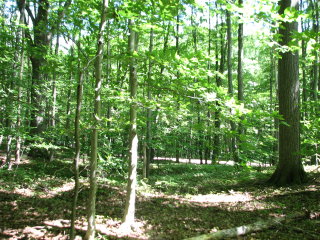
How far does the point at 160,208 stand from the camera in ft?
23.1

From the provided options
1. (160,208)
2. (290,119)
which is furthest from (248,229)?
(290,119)

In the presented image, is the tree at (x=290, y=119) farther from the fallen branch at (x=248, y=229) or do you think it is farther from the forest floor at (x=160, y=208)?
the fallen branch at (x=248, y=229)

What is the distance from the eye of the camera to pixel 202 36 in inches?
858

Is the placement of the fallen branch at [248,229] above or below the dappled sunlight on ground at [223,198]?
above

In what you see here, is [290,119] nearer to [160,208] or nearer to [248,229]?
[248,229]

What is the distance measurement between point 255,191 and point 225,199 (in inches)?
50.3

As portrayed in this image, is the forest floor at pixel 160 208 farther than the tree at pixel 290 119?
No

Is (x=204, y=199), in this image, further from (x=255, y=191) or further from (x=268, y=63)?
(x=268, y=63)

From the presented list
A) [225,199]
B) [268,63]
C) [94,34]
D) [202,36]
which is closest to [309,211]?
[225,199]

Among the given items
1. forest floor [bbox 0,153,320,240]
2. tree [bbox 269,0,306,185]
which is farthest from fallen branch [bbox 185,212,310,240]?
tree [bbox 269,0,306,185]

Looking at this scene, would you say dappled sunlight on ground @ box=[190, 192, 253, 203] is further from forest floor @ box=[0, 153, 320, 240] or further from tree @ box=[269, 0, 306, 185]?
tree @ box=[269, 0, 306, 185]

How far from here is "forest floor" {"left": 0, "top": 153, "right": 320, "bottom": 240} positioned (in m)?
4.78

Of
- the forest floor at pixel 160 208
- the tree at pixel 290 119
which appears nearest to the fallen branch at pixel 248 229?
the forest floor at pixel 160 208

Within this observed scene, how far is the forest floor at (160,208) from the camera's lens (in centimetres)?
478
